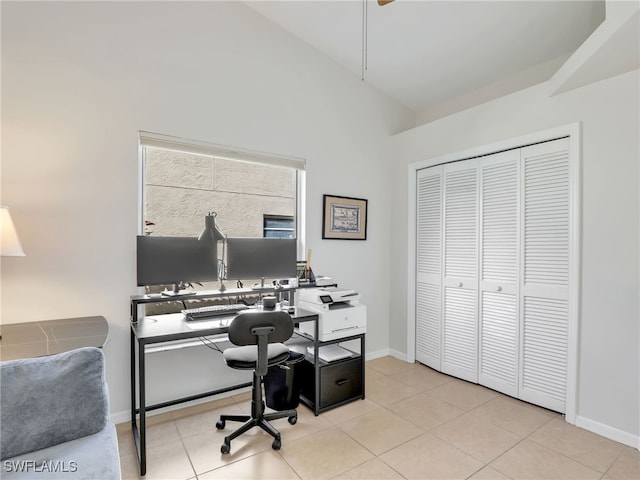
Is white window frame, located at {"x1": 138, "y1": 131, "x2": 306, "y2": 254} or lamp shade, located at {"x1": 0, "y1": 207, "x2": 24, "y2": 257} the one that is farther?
white window frame, located at {"x1": 138, "y1": 131, "x2": 306, "y2": 254}

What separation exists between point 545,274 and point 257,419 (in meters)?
2.37

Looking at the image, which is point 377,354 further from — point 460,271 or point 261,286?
point 261,286

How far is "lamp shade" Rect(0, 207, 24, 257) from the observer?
1.73m

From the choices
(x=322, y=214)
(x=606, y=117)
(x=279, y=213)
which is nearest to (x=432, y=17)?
(x=606, y=117)

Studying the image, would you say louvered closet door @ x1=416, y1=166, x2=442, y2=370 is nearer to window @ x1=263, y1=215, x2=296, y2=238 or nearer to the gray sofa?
window @ x1=263, y1=215, x2=296, y2=238

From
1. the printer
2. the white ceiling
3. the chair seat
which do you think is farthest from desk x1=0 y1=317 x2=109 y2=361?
the white ceiling

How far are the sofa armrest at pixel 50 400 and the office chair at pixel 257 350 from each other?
0.75 metres

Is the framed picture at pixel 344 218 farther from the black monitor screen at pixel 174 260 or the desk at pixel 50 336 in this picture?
the desk at pixel 50 336

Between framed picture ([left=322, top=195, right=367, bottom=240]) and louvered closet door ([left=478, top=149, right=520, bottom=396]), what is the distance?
117cm

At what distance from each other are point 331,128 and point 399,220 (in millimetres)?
1249

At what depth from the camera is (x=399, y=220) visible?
3766 mm

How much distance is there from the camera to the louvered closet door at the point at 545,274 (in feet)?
8.17

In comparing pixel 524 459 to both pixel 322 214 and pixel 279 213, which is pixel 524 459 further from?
pixel 279 213

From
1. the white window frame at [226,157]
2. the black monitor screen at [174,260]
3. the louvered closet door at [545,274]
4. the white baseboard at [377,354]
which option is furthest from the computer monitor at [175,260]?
the louvered closet door at [545,274]
